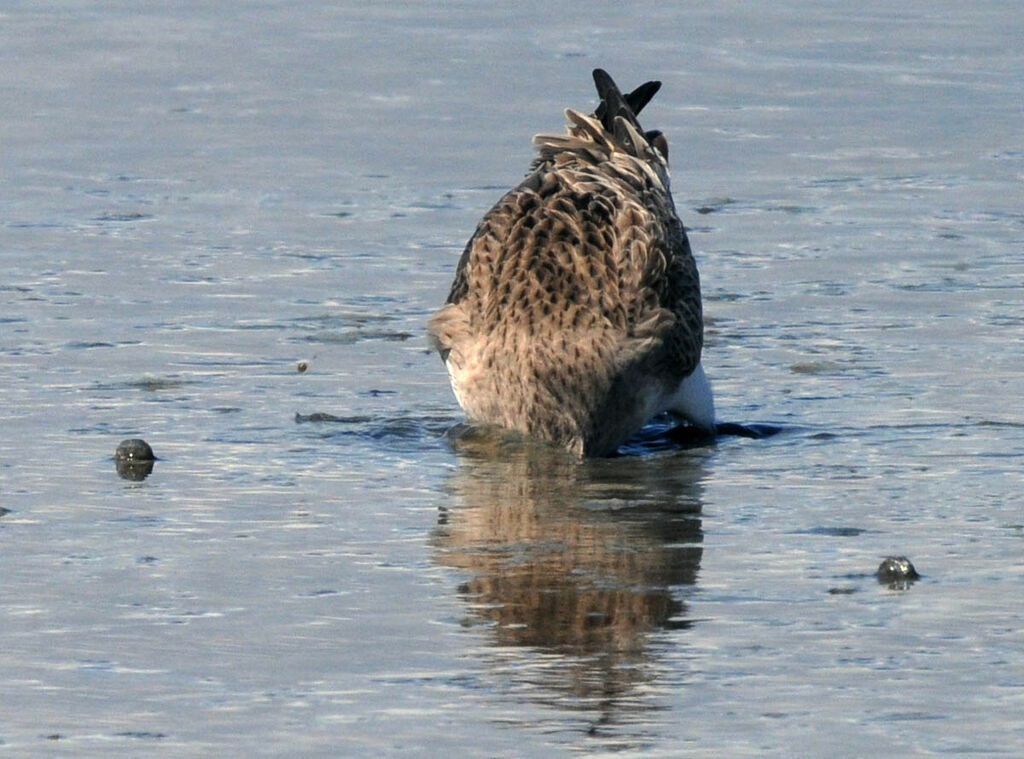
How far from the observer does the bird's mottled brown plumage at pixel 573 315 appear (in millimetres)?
8820

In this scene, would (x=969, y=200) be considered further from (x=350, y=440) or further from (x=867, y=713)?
(x=867, y=713)

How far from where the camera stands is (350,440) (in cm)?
886

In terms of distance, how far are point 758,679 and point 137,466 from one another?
289 cm

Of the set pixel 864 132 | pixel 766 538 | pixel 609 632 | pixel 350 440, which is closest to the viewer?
pixel 609 632

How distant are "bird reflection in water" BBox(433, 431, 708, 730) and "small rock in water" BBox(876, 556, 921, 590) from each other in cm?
52

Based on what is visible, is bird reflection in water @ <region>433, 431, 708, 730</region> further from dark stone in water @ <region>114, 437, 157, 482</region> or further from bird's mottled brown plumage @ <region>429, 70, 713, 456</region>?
dark stone in water @ <region>114, 437, 157, 482</region>

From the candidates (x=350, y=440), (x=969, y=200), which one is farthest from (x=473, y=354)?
(x=969, y=200)

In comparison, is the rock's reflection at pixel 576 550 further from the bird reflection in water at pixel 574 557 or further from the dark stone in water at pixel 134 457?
the dark stone in water at pixel 134 457

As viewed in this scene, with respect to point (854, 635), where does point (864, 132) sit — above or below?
above

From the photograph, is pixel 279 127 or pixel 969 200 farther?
pixel 279 127

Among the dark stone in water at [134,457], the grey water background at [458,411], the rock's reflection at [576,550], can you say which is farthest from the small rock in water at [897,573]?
the dark stone in water at [134,457]

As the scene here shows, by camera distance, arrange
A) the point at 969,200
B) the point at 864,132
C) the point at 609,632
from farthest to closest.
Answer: the point at 864,132 → the point at 969,200 → the point at 609,632

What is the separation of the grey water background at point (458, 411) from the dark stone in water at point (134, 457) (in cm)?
6

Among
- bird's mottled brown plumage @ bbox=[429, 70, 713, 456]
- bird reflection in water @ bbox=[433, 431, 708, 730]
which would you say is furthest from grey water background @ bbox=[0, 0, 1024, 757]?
bird's mottled brown plumage @ bbox=[429, 70, 713, 456]
